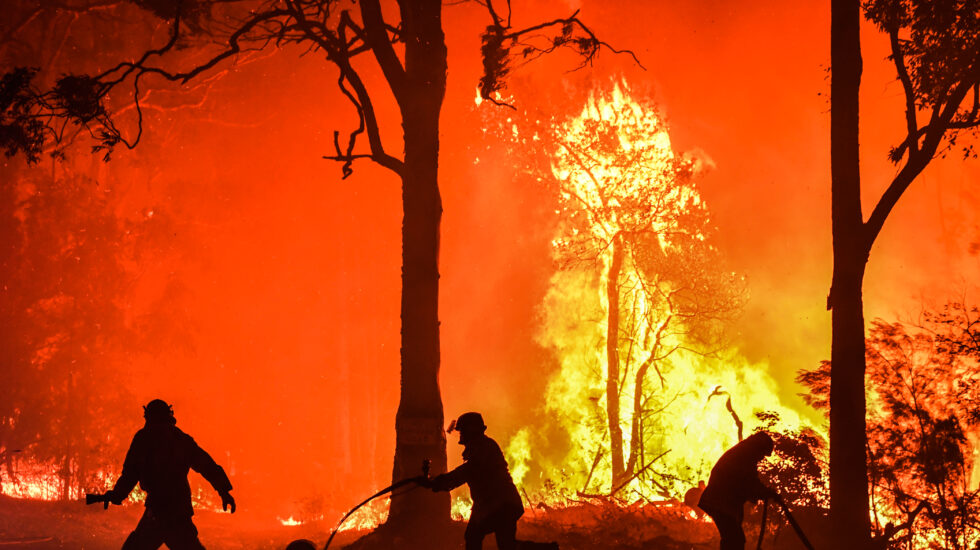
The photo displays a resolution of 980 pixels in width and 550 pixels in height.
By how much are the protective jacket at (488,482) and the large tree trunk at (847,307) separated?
5.84m

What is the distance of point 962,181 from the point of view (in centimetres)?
4147

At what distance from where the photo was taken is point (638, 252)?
3100cm

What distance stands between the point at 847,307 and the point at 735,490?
148 inches

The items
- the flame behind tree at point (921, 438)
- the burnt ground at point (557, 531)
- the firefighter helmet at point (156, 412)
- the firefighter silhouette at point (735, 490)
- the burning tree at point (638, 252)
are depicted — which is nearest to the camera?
the firefighter helmet at point (156, 412)

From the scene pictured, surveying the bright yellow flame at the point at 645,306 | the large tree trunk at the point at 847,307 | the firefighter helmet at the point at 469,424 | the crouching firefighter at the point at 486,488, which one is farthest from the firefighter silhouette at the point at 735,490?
the bright yellow flame at the point at 645,306

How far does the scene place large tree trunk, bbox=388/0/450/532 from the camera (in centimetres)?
1255

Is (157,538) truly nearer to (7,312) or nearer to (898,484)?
(898,484)

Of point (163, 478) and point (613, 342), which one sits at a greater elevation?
point (613, 342)

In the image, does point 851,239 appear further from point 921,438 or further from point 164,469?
point 164,469

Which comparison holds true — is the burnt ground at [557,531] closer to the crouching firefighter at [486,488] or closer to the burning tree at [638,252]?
the crouching firefighter at [486,488]

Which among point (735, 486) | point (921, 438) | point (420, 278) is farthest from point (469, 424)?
point (921, 438)

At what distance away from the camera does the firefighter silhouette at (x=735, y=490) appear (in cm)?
955

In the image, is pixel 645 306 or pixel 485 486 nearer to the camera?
pixel 485 486

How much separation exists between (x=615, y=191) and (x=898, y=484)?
17.0 meters
